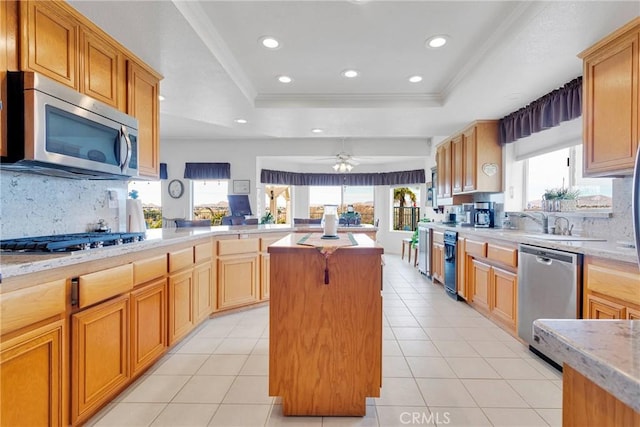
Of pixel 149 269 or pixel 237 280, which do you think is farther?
pixel 237 280

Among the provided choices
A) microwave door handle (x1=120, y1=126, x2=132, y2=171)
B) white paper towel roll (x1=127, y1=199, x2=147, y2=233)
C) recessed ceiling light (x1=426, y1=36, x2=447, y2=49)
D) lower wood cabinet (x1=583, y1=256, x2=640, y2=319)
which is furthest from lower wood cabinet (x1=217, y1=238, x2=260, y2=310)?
lower wood cabinet (x1=583, y1=256, x2=640, y2=319)

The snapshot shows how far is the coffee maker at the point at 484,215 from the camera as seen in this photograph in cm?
428

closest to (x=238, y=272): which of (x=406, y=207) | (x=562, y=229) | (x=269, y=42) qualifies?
(x=269, y=42)

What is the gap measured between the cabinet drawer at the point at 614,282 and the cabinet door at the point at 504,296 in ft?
2.63

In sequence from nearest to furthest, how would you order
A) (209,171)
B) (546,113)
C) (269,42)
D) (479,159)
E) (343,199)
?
(269,42)
(546,113)
(479,159)
(209,171)
(343,199)

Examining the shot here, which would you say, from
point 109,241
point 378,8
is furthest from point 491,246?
point 109,241

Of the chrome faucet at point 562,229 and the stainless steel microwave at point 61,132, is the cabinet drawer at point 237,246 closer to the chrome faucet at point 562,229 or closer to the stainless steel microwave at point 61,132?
the stainless steel microwave at point 61,132

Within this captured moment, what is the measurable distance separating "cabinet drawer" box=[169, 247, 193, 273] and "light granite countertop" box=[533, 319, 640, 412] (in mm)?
2363

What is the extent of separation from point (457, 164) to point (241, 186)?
4.15m

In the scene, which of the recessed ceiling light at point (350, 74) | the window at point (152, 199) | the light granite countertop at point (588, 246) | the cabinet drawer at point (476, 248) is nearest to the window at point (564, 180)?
the light granite countertop at point (588, 246)

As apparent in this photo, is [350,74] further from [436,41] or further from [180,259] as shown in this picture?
[180,259]

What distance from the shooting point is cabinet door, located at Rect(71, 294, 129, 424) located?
152 cm

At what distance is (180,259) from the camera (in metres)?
2.53

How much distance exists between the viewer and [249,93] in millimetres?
3668
